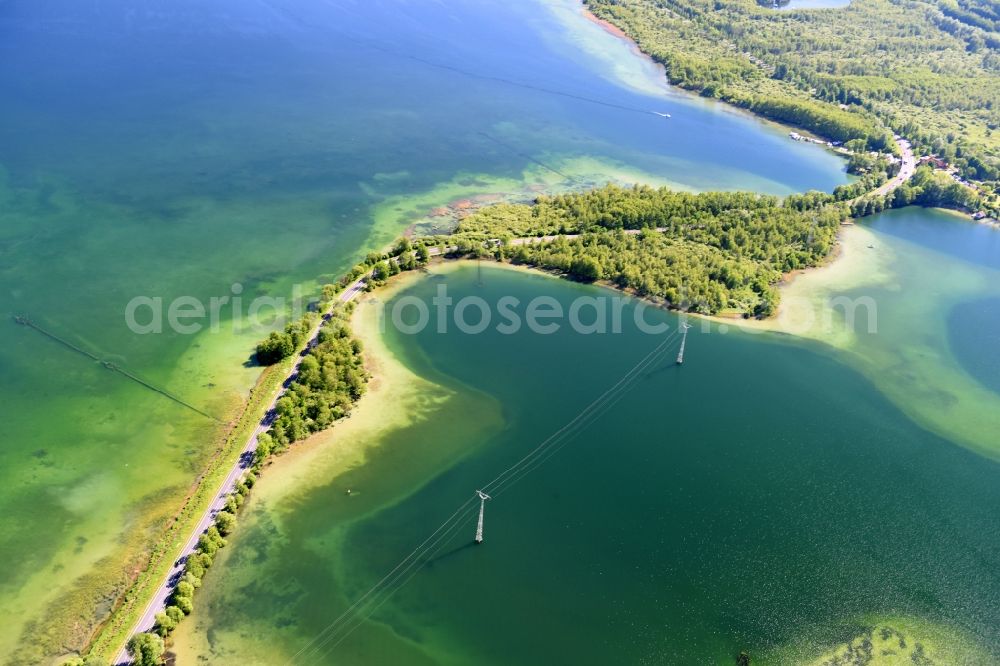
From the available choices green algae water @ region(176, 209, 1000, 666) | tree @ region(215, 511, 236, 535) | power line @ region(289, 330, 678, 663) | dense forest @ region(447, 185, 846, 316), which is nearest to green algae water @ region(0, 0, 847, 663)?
tree @ region(215, 511, 236, 535)

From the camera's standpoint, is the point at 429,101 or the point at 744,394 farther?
the point at 429,101

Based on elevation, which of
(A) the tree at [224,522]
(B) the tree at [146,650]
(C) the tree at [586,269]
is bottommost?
(B) the tree at [146,650]

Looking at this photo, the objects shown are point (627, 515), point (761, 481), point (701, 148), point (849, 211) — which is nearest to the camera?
point (627, 515)

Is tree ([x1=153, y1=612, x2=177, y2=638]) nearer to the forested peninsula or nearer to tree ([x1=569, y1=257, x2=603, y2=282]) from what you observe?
tree ([x1=569, y1=257, x2=603, y2=282])

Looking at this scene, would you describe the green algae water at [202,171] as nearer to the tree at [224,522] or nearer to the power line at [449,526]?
the tree at [224,522]

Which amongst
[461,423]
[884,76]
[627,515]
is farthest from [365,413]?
[884,76]

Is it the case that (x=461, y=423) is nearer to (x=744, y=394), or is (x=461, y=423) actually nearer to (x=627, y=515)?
(x=627, y=515)

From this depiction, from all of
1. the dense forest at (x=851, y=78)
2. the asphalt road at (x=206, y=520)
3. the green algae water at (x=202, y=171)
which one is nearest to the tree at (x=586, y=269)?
the green algae water at (x=202, y=171)
